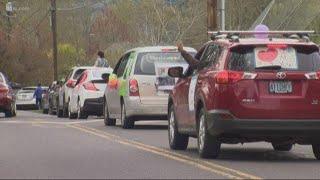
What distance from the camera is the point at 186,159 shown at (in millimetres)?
12258

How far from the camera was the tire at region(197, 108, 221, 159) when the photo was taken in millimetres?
11969

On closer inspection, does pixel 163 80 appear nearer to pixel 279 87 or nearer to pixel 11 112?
pixel 279 87

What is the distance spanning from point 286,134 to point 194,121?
1.58 metres

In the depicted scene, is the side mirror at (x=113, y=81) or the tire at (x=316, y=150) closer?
the tire at (x=316, y=150)

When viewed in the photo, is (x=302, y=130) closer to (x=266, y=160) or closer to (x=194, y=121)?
(x=266, y=160)

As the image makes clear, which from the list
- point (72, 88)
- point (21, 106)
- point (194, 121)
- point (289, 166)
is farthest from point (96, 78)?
point (21, 106)

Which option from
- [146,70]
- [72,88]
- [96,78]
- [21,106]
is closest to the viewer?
[146,70]

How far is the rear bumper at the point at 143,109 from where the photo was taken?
18719mm

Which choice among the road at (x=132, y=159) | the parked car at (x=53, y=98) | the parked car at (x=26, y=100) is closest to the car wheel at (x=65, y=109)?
the parked car at (x=53, y=98)

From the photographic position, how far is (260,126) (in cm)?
1158

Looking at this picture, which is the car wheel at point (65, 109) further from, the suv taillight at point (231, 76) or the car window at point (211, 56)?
the suv taillight at point (231, 76)

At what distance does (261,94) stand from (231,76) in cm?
46

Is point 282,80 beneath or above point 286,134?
above

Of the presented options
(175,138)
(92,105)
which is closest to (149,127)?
(92,105)
